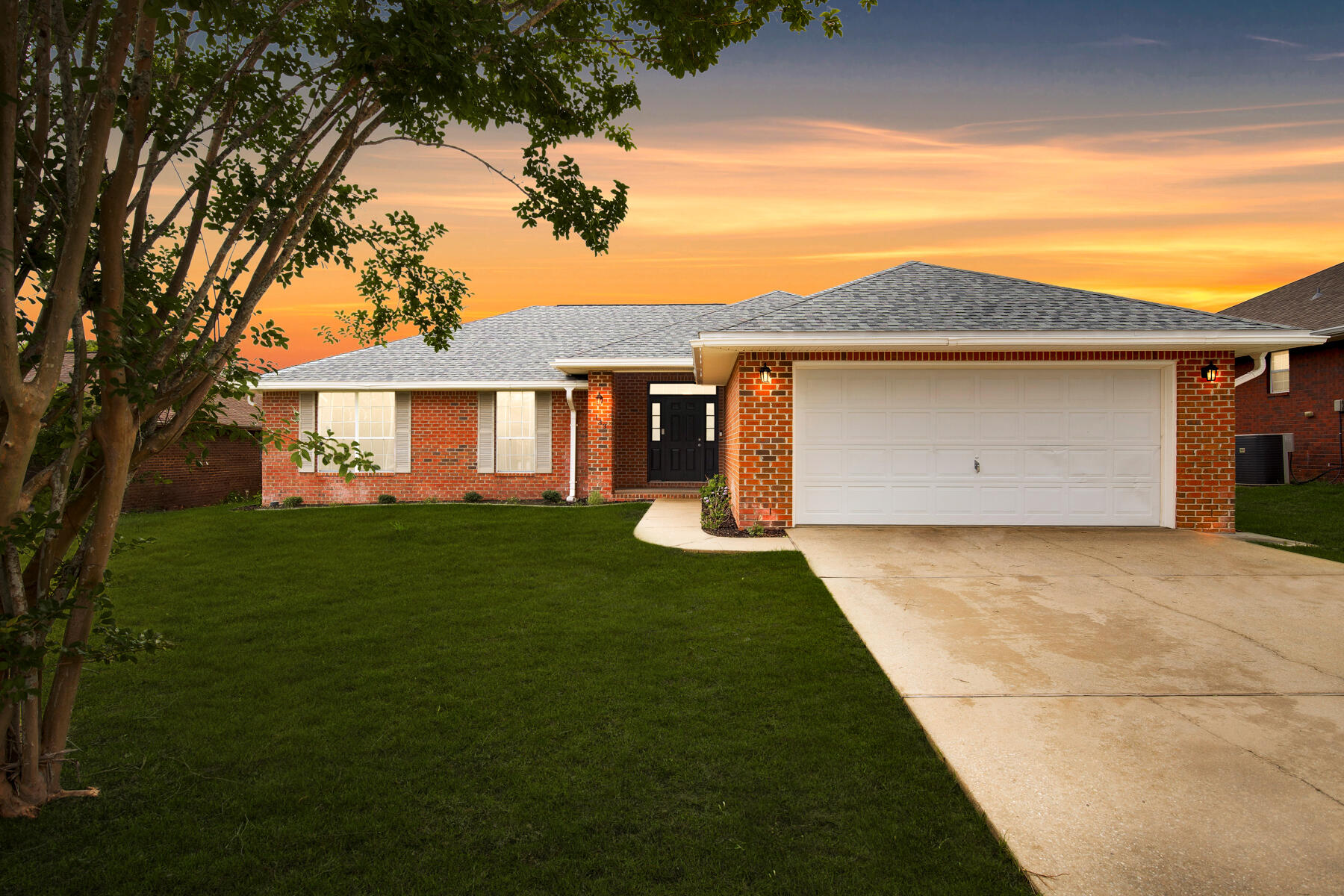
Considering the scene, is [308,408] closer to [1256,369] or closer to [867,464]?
[867,464]

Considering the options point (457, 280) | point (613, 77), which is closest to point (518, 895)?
point (457, 280)

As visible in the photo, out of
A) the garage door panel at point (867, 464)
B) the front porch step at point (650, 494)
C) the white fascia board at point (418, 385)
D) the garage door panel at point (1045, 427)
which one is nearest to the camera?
the garage door panel at point (1045, 427)

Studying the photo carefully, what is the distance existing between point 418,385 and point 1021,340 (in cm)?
1254

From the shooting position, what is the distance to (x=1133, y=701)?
3941 mm

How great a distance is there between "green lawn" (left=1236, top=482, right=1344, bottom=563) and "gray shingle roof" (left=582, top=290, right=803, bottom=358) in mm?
8771

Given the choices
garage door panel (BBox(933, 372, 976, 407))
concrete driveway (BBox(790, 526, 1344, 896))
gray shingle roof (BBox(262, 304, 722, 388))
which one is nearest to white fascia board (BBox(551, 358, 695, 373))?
gray shingle roof (BBox(262, 304, 722, 388))

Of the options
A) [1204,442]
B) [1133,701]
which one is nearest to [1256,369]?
[1204,442]

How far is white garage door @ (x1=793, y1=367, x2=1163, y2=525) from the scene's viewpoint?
9.80m

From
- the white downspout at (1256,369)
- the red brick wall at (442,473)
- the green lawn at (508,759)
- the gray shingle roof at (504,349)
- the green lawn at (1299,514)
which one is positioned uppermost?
the gray shingle roof at (504,349)

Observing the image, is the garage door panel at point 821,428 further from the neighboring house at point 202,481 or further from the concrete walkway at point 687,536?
the neighboring house at point 202,481

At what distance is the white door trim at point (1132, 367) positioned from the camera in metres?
9.62

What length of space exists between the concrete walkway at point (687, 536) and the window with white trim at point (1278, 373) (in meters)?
17.4

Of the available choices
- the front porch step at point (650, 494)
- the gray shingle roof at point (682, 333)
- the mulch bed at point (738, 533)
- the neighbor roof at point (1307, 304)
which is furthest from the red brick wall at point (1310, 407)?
the mulch bed at point (738, 533)

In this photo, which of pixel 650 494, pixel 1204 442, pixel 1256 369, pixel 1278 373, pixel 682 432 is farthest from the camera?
pixel 1278 373
